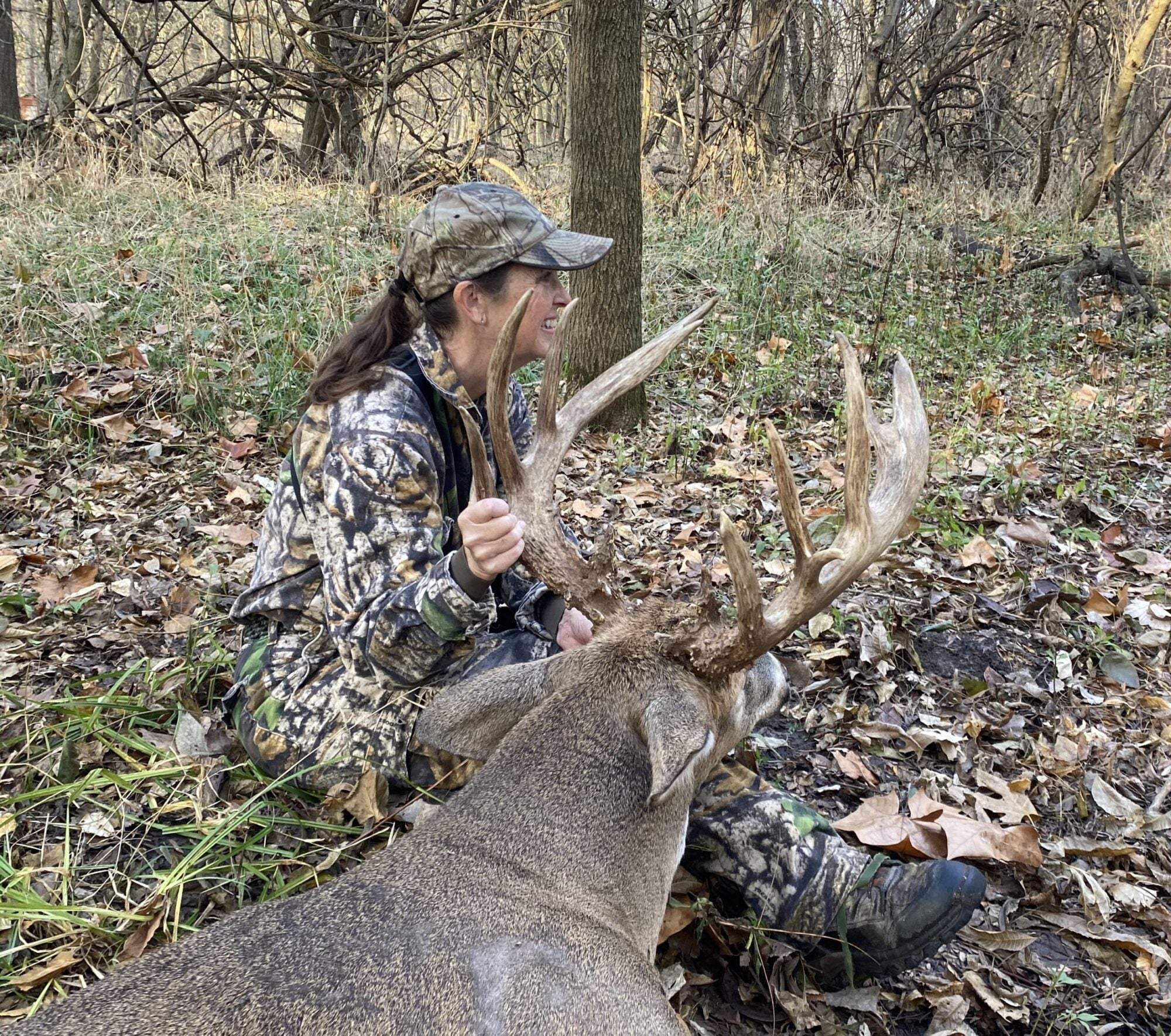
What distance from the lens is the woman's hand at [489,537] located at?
2641 mm

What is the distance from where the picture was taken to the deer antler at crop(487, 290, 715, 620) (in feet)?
Result: 9.46

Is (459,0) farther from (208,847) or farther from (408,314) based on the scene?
(208,847)

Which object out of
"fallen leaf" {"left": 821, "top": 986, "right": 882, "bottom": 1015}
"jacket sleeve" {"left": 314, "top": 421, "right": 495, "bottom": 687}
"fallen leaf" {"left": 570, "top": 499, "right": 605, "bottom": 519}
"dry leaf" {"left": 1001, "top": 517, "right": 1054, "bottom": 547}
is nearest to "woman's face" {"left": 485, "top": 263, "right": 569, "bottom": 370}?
"jacket sleeve" {"left": 314, "top": 421, "right": 495, "bottom": 687}

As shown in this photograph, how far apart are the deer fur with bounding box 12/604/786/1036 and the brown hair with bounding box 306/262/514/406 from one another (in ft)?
3.56

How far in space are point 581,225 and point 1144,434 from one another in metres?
3.55

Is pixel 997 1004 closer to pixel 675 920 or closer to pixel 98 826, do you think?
pixel 675 920

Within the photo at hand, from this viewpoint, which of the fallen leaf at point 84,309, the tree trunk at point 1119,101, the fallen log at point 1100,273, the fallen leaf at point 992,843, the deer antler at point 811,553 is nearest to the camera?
the deer antler at point 811,553

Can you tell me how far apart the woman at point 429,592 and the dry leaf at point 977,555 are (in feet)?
6.55

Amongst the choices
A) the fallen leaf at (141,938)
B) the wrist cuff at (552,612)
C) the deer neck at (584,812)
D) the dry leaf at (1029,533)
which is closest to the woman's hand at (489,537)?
the deer neck at (584,812)

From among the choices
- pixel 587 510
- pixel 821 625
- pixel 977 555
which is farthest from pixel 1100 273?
pixel 821 625

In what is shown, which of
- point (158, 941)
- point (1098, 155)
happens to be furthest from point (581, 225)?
point (1098, 155)

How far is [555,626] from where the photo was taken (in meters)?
3.58

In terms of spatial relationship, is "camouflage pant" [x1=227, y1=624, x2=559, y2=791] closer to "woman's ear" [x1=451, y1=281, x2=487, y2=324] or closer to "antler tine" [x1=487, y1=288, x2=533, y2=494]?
"antler tine" [x1=487, y1=288, x2=533, y2=494]

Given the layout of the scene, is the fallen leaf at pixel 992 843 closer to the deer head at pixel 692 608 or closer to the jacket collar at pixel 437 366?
the deer head at pixel 692 608
